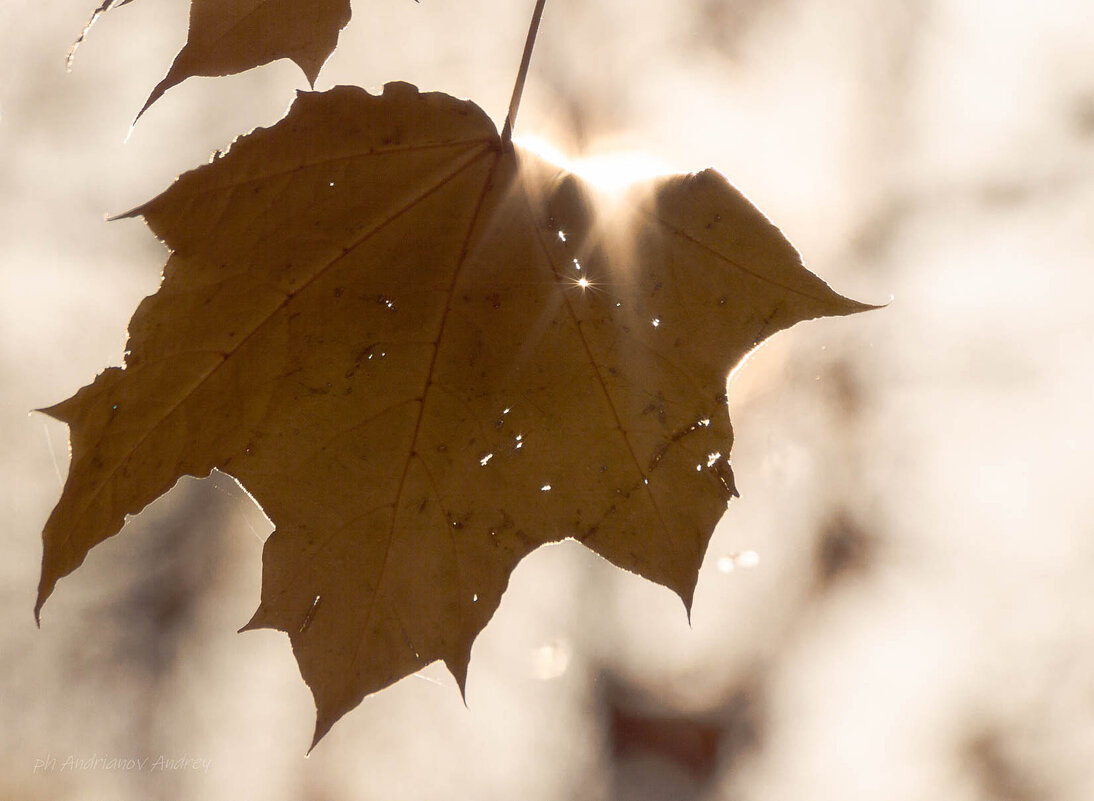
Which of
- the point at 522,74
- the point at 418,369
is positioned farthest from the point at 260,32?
the point at 418,369

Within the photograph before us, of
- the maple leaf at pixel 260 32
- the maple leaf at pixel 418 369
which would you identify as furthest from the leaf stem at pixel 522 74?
the maple leaf at pixel 260 32

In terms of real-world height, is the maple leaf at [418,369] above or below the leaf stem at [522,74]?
below

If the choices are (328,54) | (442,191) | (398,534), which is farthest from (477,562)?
(328,54)

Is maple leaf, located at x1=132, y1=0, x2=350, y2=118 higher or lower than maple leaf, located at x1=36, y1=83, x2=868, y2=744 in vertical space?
higher

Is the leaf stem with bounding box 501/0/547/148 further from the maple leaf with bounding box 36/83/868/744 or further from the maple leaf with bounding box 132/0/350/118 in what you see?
→ the maple leaf with bounding box 132/0/350/118

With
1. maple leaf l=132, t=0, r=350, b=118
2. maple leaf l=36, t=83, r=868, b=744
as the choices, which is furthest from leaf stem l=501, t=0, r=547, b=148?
maple leaf l=132, t=0, r=350, b=118

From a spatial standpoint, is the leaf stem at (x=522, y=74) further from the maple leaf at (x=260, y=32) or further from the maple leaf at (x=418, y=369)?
the maple leaf at (x=260, y=32)
